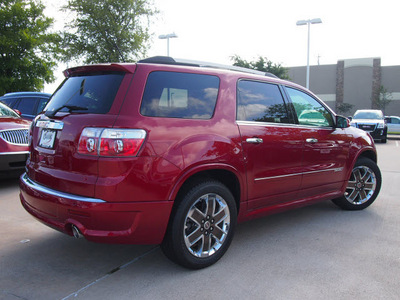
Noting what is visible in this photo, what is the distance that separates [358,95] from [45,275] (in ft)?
148

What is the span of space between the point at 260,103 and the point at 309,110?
0.97 meters

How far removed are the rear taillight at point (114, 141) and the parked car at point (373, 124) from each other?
1713cm

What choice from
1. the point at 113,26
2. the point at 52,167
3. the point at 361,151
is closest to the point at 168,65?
the point at 52,167

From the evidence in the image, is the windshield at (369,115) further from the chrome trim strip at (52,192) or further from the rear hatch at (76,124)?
the chrome trim strip at (52,192)

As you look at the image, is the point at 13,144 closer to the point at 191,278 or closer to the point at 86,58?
the point at 191,278

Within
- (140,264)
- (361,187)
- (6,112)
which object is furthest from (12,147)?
(361,187)

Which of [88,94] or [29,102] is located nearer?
[88,94]

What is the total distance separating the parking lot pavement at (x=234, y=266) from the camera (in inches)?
111

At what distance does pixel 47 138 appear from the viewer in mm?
3164

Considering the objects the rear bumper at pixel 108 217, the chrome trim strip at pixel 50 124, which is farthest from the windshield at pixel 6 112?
the rear bumper at pixel 108 217

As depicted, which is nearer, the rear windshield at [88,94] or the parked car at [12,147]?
the rear windshield at [88,94]

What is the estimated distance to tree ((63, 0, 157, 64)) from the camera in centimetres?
2467

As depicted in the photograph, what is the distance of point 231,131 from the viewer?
334cm

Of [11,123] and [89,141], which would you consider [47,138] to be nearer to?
[89,141]
